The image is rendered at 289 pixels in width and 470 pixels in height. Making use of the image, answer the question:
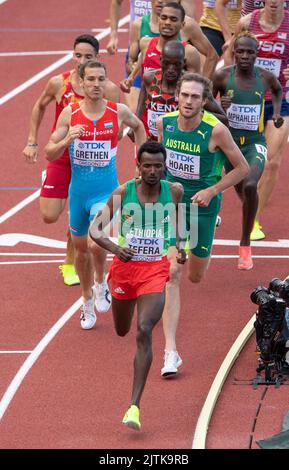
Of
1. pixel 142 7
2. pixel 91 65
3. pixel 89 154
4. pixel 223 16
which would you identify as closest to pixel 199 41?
pixel 223 16

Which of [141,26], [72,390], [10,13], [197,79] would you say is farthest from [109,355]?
[10,13]

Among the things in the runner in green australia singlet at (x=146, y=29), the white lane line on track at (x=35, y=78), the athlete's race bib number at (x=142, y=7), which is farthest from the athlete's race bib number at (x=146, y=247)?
the white lane line on track at (x=35, y=78)

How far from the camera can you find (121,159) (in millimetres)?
17250

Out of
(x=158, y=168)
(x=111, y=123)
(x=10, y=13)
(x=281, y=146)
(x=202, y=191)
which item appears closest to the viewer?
(x=158, y=168)

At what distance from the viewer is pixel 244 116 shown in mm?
13539

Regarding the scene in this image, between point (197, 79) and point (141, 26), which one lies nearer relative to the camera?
point (197, 79)

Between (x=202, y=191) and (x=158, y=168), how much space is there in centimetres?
93

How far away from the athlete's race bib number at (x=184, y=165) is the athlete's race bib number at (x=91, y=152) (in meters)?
0.60

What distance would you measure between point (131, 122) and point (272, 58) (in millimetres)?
2825

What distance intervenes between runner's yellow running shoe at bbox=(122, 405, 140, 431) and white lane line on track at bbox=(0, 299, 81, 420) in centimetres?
111

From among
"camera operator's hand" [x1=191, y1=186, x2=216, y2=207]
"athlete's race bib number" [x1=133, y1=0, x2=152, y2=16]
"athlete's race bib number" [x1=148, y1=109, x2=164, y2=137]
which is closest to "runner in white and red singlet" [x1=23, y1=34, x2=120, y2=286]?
"athlete's race bib number" [x1=148, y1=109, x2=164, y2=137]

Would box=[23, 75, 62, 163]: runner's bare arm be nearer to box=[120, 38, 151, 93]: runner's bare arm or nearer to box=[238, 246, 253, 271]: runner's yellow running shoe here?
box=[120, 38, 151, 93]: runner's bare arm
